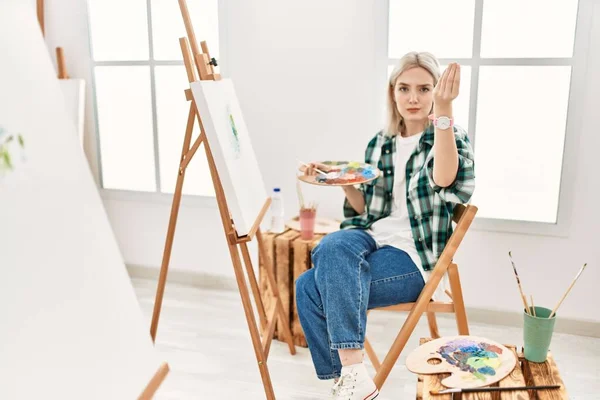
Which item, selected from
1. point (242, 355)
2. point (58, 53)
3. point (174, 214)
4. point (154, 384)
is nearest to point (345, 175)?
point (174, 214)

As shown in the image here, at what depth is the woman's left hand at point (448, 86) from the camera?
1613mm

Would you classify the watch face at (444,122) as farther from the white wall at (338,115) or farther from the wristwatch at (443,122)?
the white wall at (338,115)

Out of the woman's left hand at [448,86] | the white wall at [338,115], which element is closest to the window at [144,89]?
the white wall at [338,115]

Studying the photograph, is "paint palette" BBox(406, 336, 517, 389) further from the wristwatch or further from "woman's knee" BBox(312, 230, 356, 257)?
the wristwatch

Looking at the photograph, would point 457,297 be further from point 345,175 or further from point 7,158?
point 7,158

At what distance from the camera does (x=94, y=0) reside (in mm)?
2957

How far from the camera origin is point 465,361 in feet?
4.81

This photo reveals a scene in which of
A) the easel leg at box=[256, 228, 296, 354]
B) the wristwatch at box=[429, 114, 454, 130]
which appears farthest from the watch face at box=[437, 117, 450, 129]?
the easel leg at box=[256, 228, 296, 354]

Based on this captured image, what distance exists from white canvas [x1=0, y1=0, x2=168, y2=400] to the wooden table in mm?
668

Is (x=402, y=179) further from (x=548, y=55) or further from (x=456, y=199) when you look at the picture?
(x=548, y=55)

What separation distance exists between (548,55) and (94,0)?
2.18m

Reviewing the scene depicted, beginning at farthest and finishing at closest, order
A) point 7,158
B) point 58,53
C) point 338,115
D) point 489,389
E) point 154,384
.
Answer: point 58,53 → point 338,115 → point 489,389 → point 154,384 → point 7,158

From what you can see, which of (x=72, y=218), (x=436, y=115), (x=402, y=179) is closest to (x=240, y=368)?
(x=402, y=179)

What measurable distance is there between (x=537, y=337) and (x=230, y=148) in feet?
3.34
